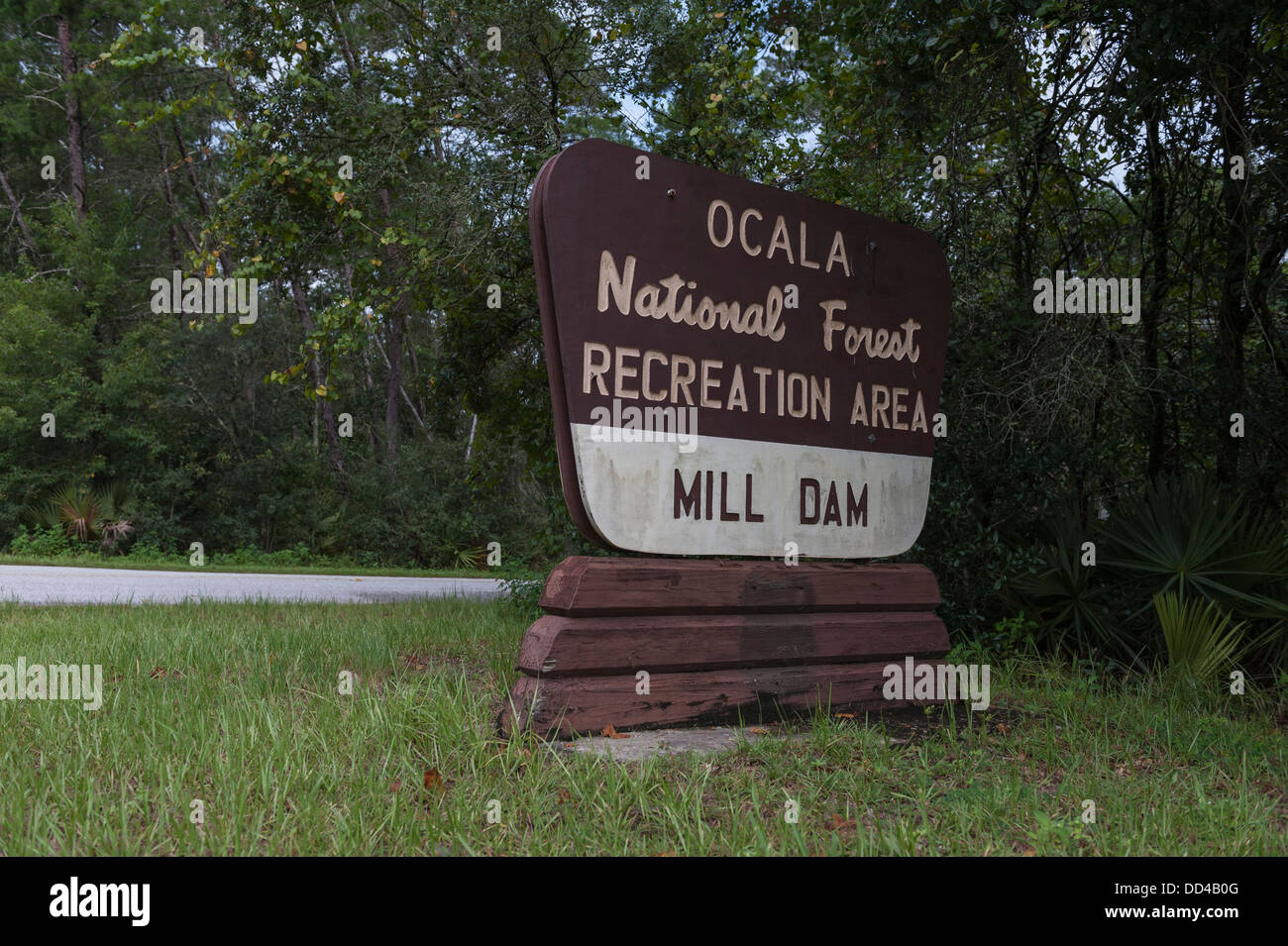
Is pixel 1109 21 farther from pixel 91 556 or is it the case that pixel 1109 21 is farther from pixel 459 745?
pixel 91 556

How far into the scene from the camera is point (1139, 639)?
6266 millimetres

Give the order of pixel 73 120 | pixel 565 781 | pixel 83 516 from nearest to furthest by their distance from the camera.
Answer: pixel 565 781
pixel 83 516
pixel 73 120

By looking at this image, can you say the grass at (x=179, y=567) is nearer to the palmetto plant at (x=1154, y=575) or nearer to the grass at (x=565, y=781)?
the palmetto plant at (x=1154, y=575)

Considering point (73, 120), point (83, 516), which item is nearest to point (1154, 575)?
point (83, 516)

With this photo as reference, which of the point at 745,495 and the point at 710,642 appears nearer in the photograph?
the point at 710,642

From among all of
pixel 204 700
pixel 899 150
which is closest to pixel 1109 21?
pixel 899 150

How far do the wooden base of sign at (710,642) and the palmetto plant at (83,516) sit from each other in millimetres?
15958

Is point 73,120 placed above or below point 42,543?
above

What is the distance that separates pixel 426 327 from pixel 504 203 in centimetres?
1717

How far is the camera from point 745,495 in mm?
4391

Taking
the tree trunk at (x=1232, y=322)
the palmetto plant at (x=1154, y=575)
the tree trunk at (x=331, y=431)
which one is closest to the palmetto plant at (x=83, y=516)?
the tree trunk at (x=331, y=431)

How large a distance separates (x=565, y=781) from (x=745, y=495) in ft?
5.72

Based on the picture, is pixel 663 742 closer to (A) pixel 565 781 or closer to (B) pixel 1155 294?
(A) pixel 565 781

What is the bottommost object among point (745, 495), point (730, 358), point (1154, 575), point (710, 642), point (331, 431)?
point (710, 642)
